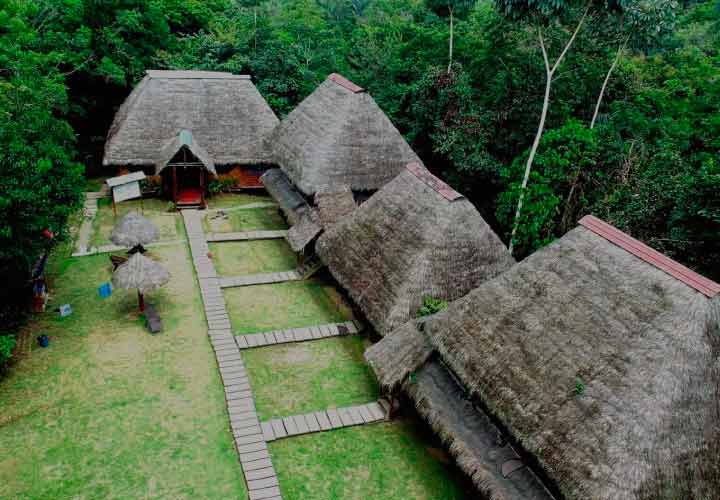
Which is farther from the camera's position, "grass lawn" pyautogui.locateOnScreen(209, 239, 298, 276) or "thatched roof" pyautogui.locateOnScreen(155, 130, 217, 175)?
"thatched roof" pyautogui.locateOnScreen(155, 130, 217, 175)

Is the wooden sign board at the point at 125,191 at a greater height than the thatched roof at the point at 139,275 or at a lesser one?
lesser

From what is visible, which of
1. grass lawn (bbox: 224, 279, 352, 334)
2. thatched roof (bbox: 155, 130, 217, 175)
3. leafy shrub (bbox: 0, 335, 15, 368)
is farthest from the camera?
thatched roof (bbox: 155, 130, 217, 175)

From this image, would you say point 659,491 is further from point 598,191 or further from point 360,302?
point 598,191

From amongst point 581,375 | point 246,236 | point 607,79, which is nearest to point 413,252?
point 581,375

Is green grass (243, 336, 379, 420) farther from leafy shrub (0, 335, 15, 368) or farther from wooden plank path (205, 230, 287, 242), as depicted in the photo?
wooden plank path (205, 230, 287, 242)

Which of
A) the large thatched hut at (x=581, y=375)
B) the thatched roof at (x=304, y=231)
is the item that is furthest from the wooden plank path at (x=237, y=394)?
the large thatched hut at (x=581, y=375)

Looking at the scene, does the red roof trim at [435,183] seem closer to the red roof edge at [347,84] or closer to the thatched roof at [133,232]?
the red roof edge at [347,84]

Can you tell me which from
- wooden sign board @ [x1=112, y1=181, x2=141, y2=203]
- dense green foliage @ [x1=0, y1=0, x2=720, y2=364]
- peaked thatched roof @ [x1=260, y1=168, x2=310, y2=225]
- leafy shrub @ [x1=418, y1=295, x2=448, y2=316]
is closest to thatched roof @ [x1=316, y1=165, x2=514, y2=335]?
leafy shrub @ [x1=418, y1=295, x2=448, y2=316]
